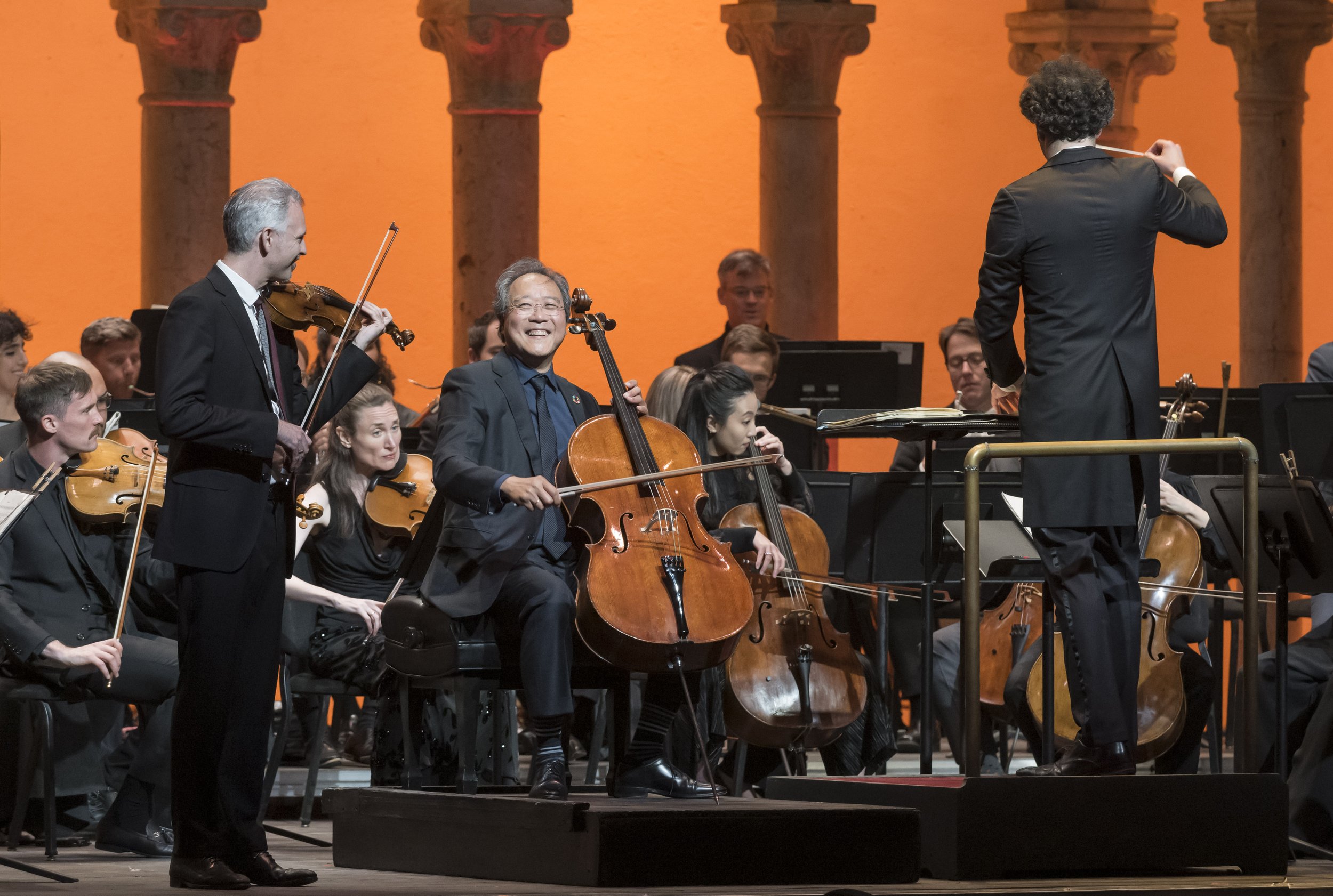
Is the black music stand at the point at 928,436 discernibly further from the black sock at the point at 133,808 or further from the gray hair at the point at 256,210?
the black sock at the point at 133,808

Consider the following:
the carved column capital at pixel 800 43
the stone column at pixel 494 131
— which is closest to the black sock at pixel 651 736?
the stone column at pixel 494 131

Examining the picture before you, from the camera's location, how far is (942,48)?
12.9m

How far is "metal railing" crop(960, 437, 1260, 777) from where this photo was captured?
4801 mm

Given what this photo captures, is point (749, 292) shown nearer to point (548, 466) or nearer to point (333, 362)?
point (548, 466)

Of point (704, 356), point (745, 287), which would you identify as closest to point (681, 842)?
point (704, 356)

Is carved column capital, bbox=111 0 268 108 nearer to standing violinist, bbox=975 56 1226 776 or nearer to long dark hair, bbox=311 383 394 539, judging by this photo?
long dark hair, bbox=311 383 394 539

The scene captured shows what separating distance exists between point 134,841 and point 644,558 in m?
1.67

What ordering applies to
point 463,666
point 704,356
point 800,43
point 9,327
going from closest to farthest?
point 463,666
point 9,327
point 704,356
point 800,43

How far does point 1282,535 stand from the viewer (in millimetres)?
5590

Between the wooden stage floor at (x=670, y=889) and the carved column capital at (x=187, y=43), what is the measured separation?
499 cm

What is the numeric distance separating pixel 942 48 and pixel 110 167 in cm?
455

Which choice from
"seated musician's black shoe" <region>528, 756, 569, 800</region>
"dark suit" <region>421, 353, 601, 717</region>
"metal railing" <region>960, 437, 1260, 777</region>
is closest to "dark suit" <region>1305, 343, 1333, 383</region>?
"metal railing" <region>960, 437, 1260, 777</region>

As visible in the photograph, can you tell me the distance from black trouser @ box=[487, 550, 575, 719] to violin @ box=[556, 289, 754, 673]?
6 centimetres

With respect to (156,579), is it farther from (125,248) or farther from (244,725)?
(125,248)
